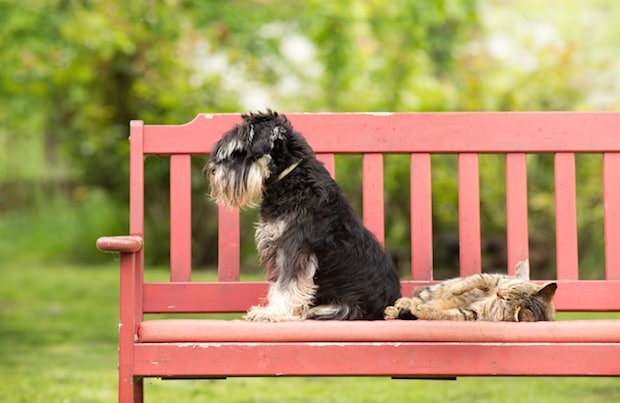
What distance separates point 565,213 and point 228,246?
5.30ft

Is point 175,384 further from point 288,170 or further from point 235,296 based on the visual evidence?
point 288,170

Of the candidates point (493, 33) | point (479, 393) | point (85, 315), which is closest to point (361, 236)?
point (479, 393)

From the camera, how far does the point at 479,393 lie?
234 inches

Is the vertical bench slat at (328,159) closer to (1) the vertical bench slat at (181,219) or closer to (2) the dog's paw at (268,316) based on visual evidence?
(1) the vertical bench slat at (181,219)

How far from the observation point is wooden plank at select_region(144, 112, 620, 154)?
4.52 meters

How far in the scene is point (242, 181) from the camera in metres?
4.02

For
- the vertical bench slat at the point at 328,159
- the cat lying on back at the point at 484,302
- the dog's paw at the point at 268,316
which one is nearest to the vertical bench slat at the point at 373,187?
the vertical bench slat at the point at 328,159

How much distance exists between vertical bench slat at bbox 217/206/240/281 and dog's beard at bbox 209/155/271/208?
0.44 m

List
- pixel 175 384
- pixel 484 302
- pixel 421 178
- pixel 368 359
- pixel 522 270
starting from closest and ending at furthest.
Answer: pixel 368 359 < pixel 484 302 < pixel 522 270 < pixel 421 178 < pixel 175 384

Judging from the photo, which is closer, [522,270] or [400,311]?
[400,311]

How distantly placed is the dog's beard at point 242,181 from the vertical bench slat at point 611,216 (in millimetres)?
1654

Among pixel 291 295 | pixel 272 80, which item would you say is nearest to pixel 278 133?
pixel 291 295

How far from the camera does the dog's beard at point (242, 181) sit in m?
4.02

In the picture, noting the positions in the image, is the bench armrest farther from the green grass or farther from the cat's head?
the green grass
